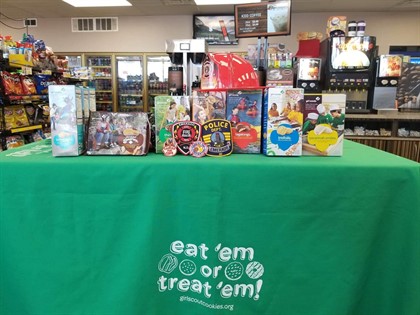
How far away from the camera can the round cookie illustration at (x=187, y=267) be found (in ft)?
4.49

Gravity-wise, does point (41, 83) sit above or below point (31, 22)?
below

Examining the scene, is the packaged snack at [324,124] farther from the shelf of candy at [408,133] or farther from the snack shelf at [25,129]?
the snack shelf at [25,129]

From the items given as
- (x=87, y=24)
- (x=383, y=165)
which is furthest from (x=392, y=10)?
(x=383, y=165)

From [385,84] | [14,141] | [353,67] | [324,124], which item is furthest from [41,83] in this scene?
[385,84]

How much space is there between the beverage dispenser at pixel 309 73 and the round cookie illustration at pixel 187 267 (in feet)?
11.9

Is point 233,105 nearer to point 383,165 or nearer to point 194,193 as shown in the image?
point 194,193

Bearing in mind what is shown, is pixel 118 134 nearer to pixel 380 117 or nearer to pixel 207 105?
pixel 207 105

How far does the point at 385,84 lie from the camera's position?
4262 millimetres

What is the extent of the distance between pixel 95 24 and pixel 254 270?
25.6 ft

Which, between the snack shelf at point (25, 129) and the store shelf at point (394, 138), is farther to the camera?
the store shelf at point (394, 138)

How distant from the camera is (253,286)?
137cm

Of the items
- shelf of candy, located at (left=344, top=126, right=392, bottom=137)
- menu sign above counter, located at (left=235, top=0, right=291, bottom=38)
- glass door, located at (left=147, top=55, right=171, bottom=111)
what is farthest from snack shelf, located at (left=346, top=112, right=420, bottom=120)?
glass door, located at (left=147, top=55, right=171, bottom=111)

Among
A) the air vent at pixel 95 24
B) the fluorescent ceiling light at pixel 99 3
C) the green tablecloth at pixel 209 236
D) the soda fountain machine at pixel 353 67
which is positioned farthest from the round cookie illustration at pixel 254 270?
the air vent at pixel 95 24

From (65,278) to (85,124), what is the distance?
0.65 m
